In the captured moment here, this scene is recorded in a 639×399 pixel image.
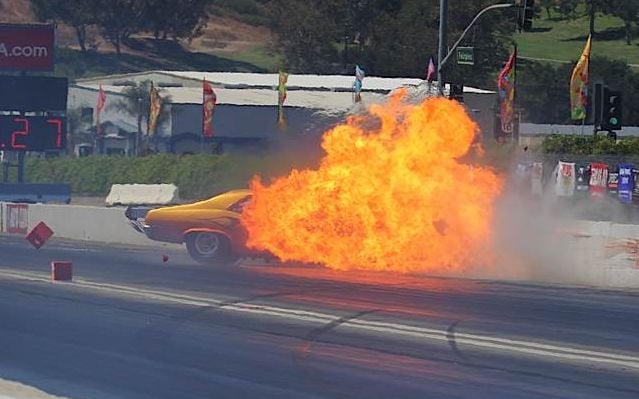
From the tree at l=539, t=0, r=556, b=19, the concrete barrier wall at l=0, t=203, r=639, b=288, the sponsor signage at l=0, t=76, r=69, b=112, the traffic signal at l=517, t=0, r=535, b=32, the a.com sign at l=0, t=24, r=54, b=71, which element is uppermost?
the tree at l=539, t=0, r=556, b=19

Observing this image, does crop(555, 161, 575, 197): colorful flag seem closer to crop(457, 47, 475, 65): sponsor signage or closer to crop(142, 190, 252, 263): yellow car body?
crop(457, 47, 475, 65): sponsor signage

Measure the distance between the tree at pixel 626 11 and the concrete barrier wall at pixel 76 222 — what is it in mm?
88601

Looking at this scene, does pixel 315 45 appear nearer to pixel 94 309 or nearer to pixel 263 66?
pixel 263 66

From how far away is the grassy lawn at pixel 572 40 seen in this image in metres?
116

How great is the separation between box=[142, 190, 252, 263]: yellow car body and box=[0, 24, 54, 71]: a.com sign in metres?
13.8

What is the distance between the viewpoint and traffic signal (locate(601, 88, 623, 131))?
32562 mm

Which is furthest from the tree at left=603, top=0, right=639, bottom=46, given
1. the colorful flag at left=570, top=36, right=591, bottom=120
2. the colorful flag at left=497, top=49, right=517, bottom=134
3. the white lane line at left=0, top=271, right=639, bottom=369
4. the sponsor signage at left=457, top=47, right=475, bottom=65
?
the white lane line at left=0, top=271, right=639, bottom=369

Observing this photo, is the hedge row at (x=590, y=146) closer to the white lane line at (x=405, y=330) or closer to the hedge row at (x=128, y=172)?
the hedge row at (x=128, y=172)

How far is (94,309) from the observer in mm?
16875

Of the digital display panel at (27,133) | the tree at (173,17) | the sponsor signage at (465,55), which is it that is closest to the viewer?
the sponsor signage at (465,55)

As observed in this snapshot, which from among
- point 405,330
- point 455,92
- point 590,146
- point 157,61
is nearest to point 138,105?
point 590,146

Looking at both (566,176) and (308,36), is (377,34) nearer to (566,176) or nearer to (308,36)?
(308,36)

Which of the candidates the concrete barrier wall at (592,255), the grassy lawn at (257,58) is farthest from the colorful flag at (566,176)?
the grassy lawn at (257,58)

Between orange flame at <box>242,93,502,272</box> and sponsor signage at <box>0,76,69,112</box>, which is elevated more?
sponsor signage at <box>0,76,69,112</box>
